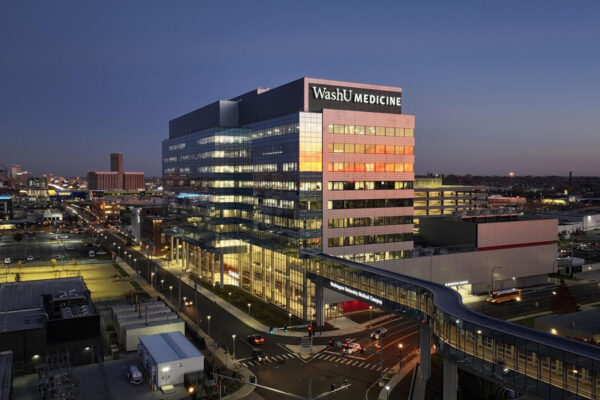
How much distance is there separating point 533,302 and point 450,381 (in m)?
54.1

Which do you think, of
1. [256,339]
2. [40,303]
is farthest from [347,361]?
[40,303]

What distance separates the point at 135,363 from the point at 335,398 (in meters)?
26.0

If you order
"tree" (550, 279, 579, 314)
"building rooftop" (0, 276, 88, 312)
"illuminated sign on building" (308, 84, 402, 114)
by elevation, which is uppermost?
"illuminated sign on building" (308, 84, 402, 114)

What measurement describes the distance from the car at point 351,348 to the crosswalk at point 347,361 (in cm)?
142

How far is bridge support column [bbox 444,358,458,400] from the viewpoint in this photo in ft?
146

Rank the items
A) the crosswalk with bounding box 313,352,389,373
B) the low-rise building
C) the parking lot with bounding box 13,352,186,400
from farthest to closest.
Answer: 1. the low-rise building
2. the crosswalk with bounding box 313,352,389,373
3. the parking lot with bounding box 13,352,186,400

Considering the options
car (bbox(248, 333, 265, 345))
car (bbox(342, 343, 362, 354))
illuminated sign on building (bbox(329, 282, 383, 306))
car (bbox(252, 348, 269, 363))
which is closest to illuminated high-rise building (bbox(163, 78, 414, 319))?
illuminated sign on building (bbox(329, 282, 383, 306))

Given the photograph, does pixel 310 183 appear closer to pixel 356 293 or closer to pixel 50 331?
pixel 356 293

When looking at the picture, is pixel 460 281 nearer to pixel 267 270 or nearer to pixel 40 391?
pixel 267 270

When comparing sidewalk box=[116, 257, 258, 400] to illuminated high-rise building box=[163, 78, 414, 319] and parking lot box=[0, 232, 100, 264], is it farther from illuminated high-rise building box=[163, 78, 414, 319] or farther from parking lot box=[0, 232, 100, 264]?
parking lot box=[0, 232, 100, 264]

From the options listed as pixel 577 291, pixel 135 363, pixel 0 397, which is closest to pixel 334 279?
pixel 135 363

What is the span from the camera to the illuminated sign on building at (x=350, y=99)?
8250cm

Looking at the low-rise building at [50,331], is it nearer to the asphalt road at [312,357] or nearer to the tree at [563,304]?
the asphalt road at [312,357]

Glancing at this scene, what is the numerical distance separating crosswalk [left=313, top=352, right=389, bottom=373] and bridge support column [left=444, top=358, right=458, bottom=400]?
1217 cm
